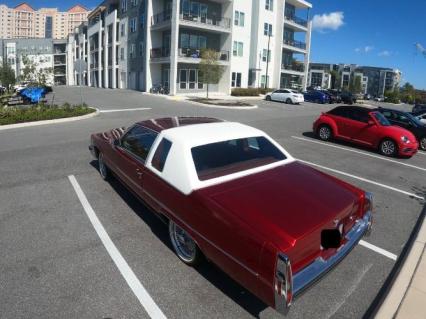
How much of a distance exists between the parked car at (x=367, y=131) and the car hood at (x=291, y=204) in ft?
27.3

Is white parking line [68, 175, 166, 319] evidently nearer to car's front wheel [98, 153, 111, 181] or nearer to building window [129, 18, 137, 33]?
car's front wheel [98, 153, 111, 181]

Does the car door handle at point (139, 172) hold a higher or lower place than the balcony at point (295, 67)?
lower

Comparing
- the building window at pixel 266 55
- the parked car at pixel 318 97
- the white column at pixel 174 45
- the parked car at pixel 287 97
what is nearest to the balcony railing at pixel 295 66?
the building window at pixel 266 55

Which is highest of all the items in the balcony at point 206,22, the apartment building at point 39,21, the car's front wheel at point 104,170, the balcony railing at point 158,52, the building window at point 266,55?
the apartment building at point 39,21

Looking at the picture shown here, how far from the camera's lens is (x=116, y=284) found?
3852 millimetres

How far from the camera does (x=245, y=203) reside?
3.64m

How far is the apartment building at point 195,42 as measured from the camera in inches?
1399

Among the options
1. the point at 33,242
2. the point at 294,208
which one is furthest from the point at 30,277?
the point at 294,208

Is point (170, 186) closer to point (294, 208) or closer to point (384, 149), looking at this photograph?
point (294, 208)

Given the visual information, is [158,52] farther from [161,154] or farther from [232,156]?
[232,156]

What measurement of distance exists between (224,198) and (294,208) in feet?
2.45

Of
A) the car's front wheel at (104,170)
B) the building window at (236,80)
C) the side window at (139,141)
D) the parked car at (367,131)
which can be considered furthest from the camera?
the building window at (236,80)

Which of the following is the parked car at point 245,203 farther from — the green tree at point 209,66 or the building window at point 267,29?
the building window at point 267,29

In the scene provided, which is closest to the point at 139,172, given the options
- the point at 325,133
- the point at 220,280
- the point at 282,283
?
the point at 220,280
